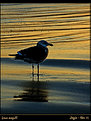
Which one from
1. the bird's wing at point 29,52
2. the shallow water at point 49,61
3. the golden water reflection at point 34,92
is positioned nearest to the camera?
the shallow water at point 49,61

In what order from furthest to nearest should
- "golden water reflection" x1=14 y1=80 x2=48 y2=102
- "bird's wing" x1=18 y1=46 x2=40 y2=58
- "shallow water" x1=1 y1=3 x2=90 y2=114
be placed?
"bird's wing" x1=18 y1=46 x2=40 y2=58
"golden water reflection" x1=14 y1=80 x2=48 y2=102
"shallow water" x1=1 y1=3 x2=90 y2=114

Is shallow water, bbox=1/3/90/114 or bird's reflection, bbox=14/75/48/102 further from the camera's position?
bird's reflection, bbox=14/75/48/102

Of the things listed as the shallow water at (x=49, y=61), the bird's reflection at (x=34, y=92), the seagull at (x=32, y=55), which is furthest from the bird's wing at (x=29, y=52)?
the bird's reflection at (x=34, y=92)

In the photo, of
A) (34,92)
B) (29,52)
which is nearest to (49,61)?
(29,52)

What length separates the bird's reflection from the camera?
27.3ft

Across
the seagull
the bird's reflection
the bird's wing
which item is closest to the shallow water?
the bird's reflection

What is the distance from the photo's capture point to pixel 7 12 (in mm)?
17250

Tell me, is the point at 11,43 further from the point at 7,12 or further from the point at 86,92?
the point at 86,92

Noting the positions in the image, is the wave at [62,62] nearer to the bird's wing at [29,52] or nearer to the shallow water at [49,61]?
the shallow water at [49,61]

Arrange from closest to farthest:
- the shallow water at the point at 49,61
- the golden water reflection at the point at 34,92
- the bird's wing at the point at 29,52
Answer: the shallow water at the point at 49,61
the golden water reflection at the point at 34,92
the bird's wing at the point at 29,52

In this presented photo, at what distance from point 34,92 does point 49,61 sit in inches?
127

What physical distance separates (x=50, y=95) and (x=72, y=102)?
709 millimetres

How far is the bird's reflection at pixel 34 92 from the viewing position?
27.3 ft

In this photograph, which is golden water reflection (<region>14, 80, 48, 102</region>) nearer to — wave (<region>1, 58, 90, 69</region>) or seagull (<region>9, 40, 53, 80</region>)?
seagull (<region>9, 40, 53, 80</region>)
